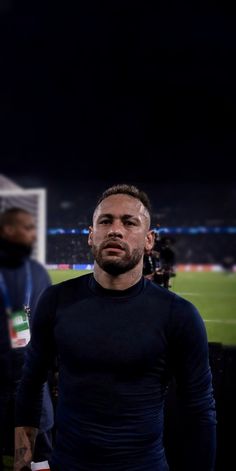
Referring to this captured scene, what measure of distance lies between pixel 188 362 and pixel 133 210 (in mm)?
499

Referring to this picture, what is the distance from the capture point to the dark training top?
1122mm

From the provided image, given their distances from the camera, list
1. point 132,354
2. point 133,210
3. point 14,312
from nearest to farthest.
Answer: point 132,354, point 133,210, point 14,312

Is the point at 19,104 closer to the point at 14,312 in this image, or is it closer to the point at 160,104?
the point at 160,104

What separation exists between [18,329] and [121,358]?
2.91 feet

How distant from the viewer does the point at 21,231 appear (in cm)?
190

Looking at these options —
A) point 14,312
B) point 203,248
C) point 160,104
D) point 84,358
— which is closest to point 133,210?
point 84,358

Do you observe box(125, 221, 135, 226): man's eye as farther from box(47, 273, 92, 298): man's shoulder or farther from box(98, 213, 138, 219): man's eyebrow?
box(47, 273, 92, 298): man's shoulder

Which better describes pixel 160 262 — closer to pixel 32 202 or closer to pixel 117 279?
pixel 32 202

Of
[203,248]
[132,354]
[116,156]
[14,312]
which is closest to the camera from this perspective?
[132,354]

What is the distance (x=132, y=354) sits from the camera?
44.7 inches

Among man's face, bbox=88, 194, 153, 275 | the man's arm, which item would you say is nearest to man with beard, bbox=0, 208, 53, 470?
the man's arm

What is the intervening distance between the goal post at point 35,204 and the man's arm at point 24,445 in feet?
3.78

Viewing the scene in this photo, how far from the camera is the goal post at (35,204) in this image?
2443mm

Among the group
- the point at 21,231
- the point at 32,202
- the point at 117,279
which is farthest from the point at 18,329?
the point at 32,202
